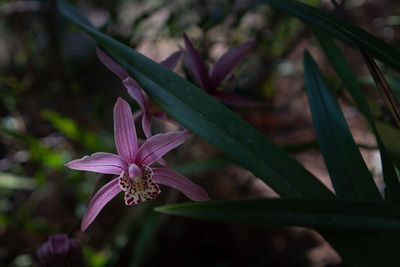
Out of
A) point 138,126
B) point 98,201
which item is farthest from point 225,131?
point 138,126

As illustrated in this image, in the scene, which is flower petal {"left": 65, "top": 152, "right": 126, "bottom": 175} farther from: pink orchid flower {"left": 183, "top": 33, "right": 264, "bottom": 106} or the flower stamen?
pink orchid flower {"left": 183, "top": 33, "right": 264, "bottom": 106}

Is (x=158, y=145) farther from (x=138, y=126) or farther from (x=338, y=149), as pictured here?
(x=138, y=126)

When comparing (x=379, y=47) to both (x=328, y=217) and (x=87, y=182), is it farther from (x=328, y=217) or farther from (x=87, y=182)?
(x=87, y=182)

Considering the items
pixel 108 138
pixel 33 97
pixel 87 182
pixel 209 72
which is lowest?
pixel 209 72

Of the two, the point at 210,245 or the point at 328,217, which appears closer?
the point at 328,217

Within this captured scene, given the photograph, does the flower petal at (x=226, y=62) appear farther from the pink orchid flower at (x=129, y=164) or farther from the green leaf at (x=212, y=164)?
the green leaf at (x=212, y=164)

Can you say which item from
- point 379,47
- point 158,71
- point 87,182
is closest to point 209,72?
point 158,71
